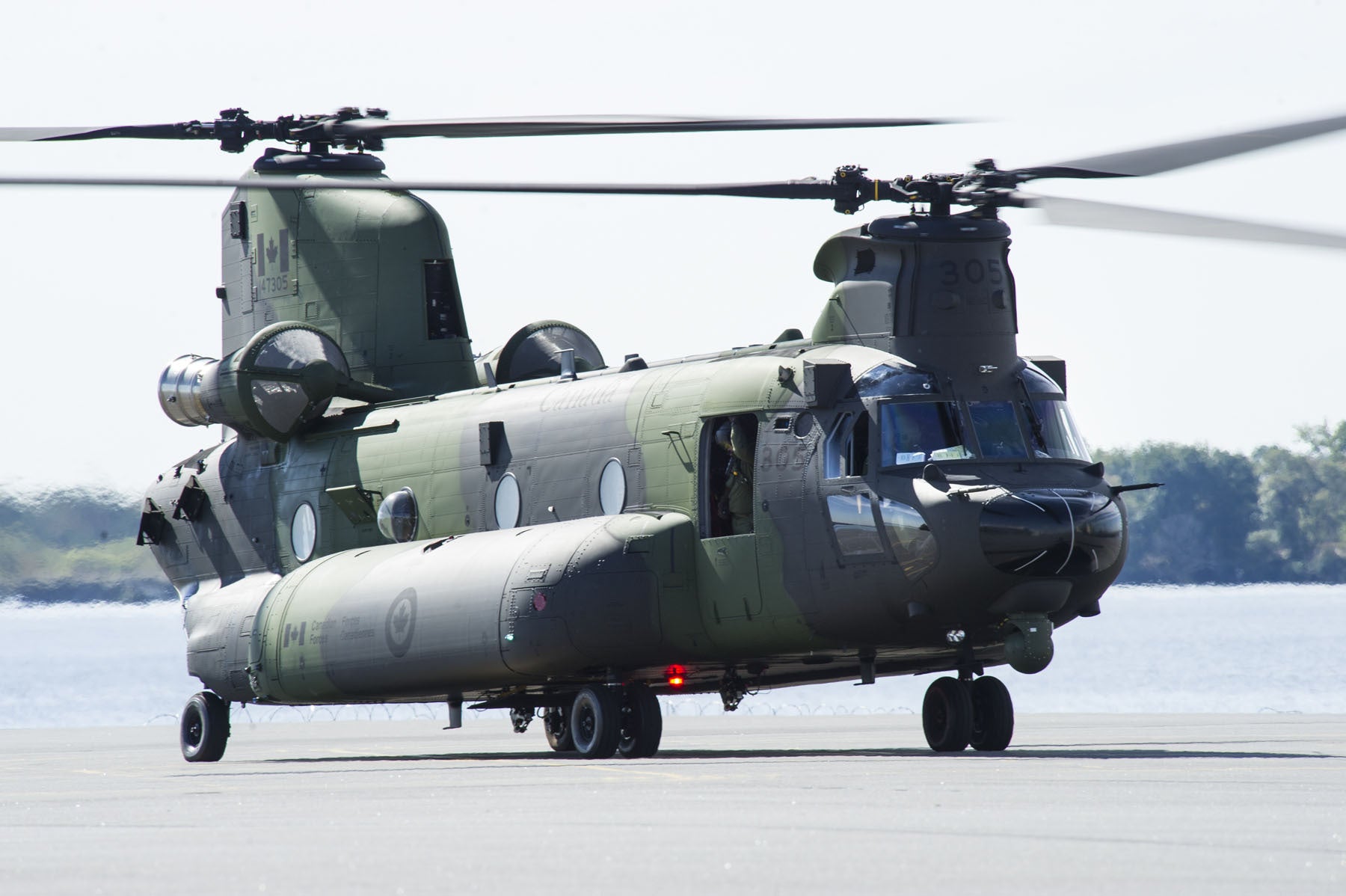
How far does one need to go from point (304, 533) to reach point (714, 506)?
7463mm

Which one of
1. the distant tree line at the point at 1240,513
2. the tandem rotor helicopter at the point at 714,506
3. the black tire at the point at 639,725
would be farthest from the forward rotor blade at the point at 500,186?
the distant tree line at the point at 1240,513

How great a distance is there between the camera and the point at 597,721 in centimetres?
2131

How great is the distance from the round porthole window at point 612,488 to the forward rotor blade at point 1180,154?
18.0 feet

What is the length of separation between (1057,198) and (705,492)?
5.29 metres

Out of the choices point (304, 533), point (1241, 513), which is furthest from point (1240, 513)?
point (304, 533)

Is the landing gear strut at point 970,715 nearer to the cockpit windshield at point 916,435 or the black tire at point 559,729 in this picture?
the cockpit windshield at point 916,435

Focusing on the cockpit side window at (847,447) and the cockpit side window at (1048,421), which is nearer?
the cockpit side window at (847,447)

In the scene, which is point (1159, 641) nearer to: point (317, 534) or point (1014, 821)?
point (317, 534)

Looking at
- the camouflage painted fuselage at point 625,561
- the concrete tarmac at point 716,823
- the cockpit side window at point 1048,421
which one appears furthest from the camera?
the cockpit side window at point 1048,421

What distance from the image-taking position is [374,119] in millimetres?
27953

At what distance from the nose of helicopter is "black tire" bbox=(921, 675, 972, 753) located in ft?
5.99

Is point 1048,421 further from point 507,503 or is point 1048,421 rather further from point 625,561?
point 507,503

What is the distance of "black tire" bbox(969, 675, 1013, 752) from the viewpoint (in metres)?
20.7

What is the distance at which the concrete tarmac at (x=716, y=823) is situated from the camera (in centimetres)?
1040
